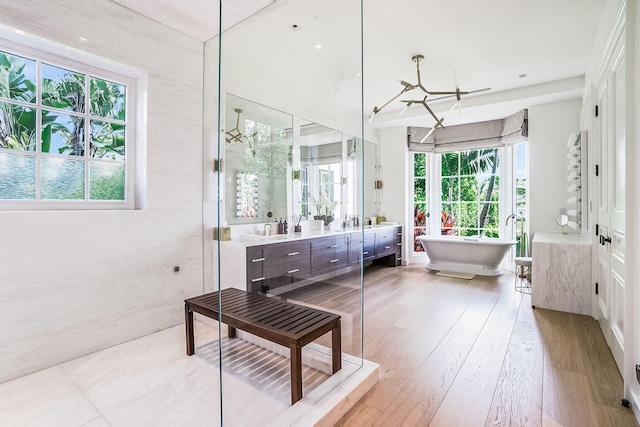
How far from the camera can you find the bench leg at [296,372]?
1599 mm

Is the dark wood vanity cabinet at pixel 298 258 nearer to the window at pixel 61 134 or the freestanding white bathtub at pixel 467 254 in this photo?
the window at pixel 61 134

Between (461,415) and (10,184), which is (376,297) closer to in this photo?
(461,415)

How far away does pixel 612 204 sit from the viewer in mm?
2113

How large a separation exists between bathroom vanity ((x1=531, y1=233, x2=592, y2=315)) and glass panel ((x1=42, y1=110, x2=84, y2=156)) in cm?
409

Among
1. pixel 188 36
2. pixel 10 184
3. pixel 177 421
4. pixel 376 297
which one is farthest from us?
pixel 376 297

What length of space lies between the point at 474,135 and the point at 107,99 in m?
5.03

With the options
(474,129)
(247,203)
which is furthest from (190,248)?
(474,129)

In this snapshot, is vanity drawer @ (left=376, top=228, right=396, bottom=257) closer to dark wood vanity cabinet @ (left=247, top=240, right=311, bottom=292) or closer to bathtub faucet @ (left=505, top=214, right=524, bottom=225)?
bathtub faucet @ (left=505, top=214, right=524, bottom=225)

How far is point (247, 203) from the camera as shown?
2812 mm

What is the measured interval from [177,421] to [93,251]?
Answer: 1367 millimetres

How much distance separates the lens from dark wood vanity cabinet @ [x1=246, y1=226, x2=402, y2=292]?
2.20 m

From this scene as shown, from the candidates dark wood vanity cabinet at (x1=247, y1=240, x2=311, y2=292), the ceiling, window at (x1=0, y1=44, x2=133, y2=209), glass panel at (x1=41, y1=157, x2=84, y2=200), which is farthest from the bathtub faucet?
glass panel at (x1=41, y1=157, x2=84, y2=200)

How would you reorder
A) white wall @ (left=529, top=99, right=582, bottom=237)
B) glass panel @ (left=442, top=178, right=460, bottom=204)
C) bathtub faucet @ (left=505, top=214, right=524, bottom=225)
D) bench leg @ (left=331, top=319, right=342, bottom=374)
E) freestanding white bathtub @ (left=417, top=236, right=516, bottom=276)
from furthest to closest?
glass panel @ (left=442, top=178, right=460, bottom=204) → bathtub faucet @ (left=505, top=214, right=524, bottom=225) → freestanding white bathtub @ (left=417, top=236, right=516, bottom=276) → white wall @ (left=529, top=99, right=582, bottom=237) → bench leg @ (left=331, top=319, right=342, bottom=374)

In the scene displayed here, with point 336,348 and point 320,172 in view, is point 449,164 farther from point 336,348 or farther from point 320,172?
point 336,348
